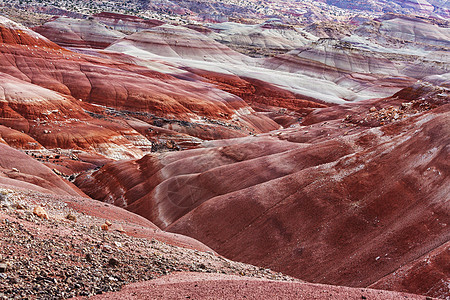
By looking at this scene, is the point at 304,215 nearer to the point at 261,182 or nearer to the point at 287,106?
the point at 261,182

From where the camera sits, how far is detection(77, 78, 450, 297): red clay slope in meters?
19.3

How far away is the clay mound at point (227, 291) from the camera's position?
11.1 m

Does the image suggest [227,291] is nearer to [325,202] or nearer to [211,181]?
[325,202]

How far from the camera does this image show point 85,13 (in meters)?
190

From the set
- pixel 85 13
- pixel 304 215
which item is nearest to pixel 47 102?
pixel 304 215

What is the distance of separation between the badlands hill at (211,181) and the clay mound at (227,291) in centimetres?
8

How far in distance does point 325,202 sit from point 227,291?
44.5 ft

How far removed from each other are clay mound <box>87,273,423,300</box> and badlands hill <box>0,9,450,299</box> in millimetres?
78

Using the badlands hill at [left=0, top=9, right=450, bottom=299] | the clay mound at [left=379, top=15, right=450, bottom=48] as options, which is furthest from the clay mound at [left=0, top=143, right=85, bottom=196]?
the clay mound at [left=379, top=15, right=450, bottom=48]

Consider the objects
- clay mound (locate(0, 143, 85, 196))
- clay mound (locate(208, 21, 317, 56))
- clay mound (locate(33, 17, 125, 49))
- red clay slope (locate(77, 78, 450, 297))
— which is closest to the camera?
red clay slope (locate(77, 78, 450, 297))

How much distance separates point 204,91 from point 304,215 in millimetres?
61284

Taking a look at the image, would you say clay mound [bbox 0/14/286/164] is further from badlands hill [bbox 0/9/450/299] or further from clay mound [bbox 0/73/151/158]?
badlands hill [bbox 0/9/450/299]

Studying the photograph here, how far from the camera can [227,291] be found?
11648 mm

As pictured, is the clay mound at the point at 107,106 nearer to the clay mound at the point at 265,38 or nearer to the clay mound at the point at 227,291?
the clay mound at the point at 227,291
